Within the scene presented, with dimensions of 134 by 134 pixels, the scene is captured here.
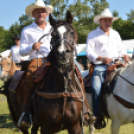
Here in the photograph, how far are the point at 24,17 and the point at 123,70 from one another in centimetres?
3598

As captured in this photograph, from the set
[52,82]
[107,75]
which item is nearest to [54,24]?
[52,82]

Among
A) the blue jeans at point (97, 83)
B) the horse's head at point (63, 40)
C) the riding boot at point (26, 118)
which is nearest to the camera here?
the horse's head at point (63, 40)

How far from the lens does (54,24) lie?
3.55 m

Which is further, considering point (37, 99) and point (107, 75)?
point (107, 75)

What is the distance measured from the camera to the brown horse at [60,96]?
135 inches

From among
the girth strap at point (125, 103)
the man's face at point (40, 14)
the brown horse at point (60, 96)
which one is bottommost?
the girth strap at point (125, 103)

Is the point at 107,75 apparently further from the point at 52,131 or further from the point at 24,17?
the point at 24,17

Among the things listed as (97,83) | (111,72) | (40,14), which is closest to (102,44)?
(111,72)

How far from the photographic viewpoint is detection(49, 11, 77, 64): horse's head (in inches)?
122

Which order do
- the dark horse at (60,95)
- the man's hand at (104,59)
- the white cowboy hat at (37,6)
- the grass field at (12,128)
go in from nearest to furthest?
the dark horse at (60,95) → the white cowboy hat at (37,6) → the man's hand at (104,59) → the grass field at (12,128)

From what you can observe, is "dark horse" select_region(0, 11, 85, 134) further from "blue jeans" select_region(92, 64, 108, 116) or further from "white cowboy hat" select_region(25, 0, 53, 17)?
"blue jeans" select_region(92, 64, 108, 116)

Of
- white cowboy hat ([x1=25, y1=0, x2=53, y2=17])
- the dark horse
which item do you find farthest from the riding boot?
white cowboy hat ([x1=25, y1=0, x2=53, y2=17])

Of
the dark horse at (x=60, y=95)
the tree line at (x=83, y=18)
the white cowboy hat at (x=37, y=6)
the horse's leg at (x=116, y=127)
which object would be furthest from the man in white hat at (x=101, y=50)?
the tree line at (x=83, y=18)

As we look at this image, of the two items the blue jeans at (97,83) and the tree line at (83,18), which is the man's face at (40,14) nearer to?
the blue jeans at (97,83)
